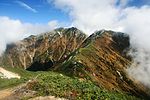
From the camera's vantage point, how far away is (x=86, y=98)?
82.8 m

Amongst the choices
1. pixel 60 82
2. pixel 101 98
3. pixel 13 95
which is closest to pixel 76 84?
pixel 60 82

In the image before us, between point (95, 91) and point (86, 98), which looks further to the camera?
point (95, 91)

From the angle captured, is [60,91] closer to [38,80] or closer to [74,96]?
[74,96]

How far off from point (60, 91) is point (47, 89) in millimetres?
3933

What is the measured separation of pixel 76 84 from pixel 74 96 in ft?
31.0

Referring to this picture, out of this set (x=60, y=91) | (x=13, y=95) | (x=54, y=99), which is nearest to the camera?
(x=54, y=99)

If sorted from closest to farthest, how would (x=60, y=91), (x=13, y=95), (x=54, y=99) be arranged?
1. (x=54, y=99)
2. (x=60, y=91)
3. (x=13, y=95)

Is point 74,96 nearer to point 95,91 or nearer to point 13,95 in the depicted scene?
point 95,91

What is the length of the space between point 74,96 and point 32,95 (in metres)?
11.5

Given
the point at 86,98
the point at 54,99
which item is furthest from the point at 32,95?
the point at 86,98

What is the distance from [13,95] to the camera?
93.0 meters

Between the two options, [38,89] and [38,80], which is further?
[38,80]

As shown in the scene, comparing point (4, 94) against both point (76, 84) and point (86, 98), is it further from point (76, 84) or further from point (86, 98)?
point (86, 98)

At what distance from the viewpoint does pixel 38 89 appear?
88.9 meters
